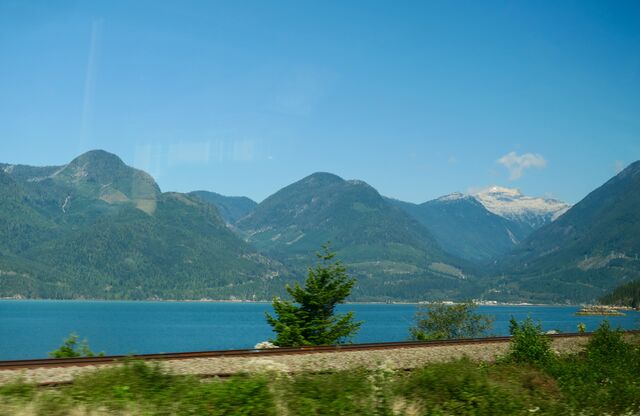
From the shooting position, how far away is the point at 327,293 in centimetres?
5103

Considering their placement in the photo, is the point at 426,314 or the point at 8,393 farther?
the point at 426,314

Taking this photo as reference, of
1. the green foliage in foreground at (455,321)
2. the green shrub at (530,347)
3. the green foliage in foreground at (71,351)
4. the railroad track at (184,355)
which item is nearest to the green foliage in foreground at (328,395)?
the railroad track at (184,355)

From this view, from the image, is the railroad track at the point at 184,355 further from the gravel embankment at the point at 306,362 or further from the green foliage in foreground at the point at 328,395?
the green foliage in foreground at the point at 328,395

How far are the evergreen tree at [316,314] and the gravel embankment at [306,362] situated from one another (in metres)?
13.6

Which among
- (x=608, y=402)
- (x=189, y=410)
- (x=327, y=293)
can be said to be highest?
(x=327, y=293)

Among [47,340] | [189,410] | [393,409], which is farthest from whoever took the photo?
[47,340]

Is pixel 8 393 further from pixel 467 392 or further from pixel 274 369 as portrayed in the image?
pixel 467 392

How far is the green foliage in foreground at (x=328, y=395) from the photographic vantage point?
15797 millimetres

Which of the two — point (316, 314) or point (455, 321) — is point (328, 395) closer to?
point (316, 314)

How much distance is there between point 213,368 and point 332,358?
590 centimetres

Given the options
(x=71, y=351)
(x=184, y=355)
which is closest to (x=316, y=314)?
(x=71, y=351)

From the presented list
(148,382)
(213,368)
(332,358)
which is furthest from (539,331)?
(148,382)

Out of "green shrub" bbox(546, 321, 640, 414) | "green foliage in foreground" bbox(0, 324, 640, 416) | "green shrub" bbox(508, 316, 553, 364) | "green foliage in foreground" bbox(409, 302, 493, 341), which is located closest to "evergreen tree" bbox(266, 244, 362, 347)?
"green shrub" bbox(508, 316, 553, 364)

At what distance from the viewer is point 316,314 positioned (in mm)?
49875
